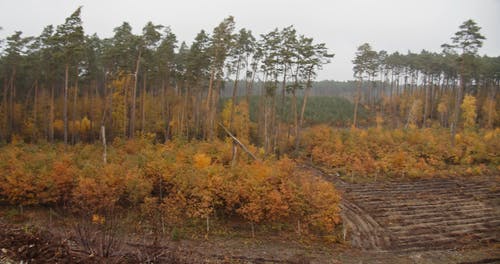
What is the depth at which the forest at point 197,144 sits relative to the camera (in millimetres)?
17875

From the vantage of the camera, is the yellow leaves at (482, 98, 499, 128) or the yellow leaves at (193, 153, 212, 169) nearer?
the yellow leaves at (193, 153, 212, 169)

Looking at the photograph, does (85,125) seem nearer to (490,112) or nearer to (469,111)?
(469,111)

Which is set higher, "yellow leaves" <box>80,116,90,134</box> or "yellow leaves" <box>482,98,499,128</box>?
"yellow leaves" <box>482,98,499,128</box>

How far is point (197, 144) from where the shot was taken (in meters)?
29.1

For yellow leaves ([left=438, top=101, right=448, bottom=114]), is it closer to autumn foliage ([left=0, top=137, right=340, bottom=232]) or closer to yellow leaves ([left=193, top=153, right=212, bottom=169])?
autumn foliage ([left=0, top=137, right=340, bottom=232])

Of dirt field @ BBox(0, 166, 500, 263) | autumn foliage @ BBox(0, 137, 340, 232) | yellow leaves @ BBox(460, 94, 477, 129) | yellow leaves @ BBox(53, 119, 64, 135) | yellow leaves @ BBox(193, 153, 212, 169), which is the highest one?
yellow leaves @ BBox(460, 94, 477, 129)

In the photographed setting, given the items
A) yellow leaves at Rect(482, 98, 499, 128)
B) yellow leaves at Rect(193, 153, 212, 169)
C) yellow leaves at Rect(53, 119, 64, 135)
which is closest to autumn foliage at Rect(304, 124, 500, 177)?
yellow leaves at Rect(482, 98, 499, 128)

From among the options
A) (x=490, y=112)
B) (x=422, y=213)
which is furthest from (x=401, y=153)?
(x=490, y=112)

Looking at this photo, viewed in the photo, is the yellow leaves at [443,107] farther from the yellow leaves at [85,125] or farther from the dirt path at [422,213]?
the yellow leaves at [85,125]

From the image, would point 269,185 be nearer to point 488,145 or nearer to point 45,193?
point 45,193

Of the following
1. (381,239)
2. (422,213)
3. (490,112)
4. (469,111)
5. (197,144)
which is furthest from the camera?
(490,112)

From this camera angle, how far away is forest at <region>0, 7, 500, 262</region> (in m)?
17.9

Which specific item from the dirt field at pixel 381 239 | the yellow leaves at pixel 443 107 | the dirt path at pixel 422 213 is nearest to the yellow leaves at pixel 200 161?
the dirt field at pixel 381 239

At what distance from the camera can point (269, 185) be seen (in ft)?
59.2
